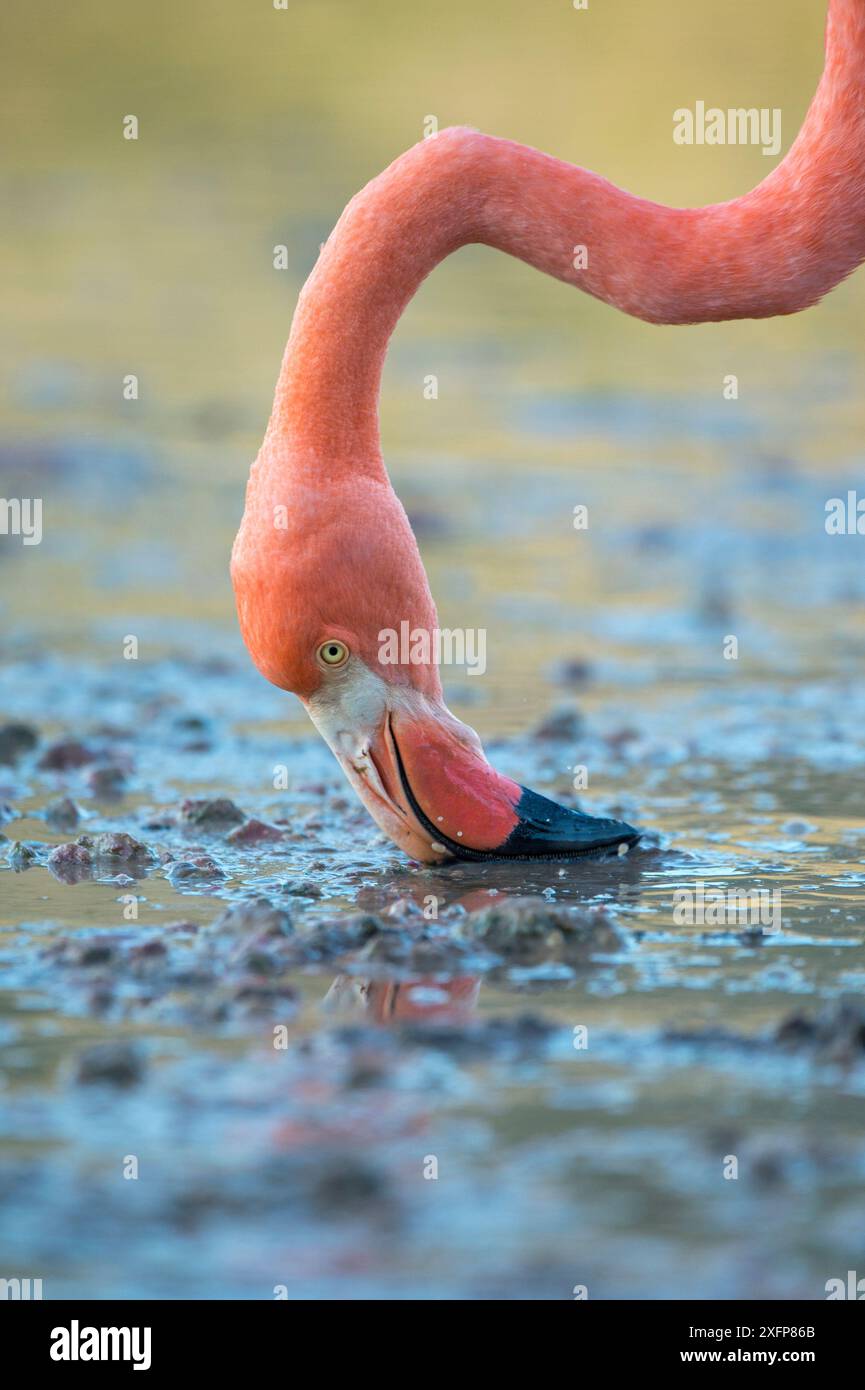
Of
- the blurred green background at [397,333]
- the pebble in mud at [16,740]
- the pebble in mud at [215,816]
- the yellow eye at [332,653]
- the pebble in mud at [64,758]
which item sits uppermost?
the blurred green background at [397,333]

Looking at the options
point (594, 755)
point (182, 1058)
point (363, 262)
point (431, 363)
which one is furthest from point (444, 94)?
point (182, 1058)

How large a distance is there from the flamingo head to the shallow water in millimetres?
249

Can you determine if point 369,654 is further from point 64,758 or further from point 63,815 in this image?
point 64,758

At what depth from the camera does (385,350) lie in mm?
5863

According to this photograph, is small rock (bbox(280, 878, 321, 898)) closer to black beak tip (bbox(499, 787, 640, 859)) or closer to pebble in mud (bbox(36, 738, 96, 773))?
black beak tip (bbox(499, 787, 640, 859))

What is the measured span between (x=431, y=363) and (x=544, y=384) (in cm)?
90

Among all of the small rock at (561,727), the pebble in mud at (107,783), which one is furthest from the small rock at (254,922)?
the small rock at (561,727)

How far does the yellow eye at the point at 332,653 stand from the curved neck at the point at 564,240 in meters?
0.54

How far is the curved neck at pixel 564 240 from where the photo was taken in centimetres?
581

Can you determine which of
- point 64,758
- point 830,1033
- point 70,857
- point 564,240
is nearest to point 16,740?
point 64,758

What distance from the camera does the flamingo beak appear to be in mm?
5656

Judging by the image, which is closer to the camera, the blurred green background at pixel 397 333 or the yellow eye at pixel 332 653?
the yellow eye at pixel 332 653

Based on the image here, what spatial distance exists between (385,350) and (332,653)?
93cm

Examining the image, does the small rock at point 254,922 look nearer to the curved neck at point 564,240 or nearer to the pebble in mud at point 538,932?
the pebble in mud at point 538,932
